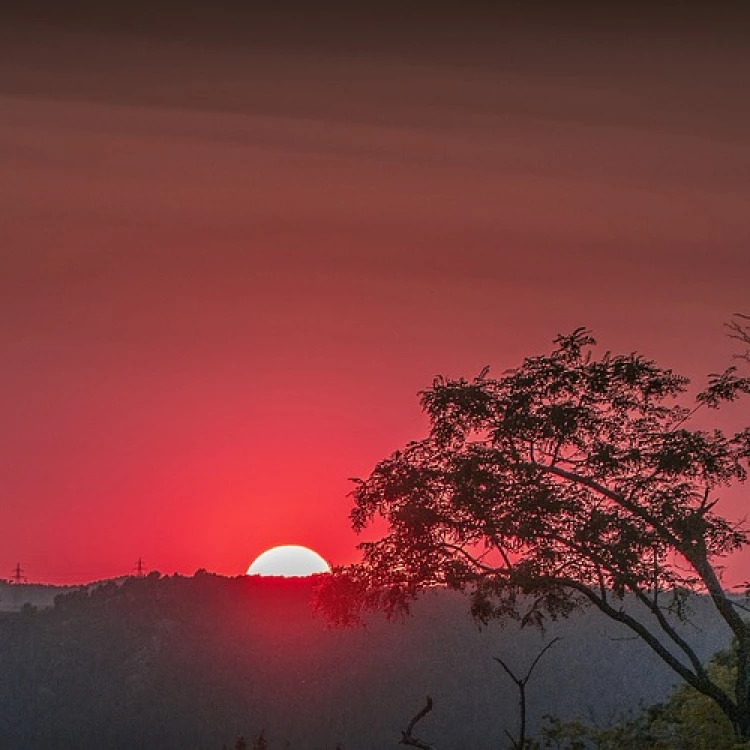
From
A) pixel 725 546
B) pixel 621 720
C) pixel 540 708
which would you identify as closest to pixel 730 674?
pixel 621 720

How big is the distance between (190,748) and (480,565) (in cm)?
16744

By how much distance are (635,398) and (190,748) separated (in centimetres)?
16925

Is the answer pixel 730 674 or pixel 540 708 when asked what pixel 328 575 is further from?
pixel 540 708

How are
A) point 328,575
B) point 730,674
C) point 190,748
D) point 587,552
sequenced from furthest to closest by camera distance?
point 190,748 < point 730,674 < point 328,575 < point 587,552

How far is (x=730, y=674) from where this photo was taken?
46.7 meters

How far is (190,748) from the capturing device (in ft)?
645

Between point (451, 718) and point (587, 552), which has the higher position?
point (451, 718)

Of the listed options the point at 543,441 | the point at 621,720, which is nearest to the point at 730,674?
the point at 621,720

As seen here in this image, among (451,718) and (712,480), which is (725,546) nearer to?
(712,480)

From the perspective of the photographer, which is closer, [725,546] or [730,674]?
[725,546]

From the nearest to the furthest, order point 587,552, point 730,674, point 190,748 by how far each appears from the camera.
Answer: point 587,552 < point 730,674 < point 190,748

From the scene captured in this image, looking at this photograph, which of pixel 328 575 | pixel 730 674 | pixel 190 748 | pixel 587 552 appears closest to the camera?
pixel 587 552

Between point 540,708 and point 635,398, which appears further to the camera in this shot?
point 540,708

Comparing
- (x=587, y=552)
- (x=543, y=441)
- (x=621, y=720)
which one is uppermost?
(x=543, y=441)
